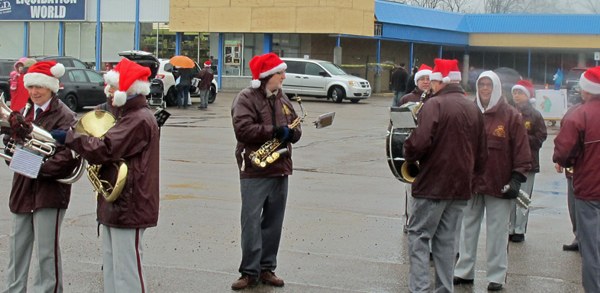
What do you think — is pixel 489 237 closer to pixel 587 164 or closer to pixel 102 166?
pixel 587 164

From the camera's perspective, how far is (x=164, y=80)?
30.2 m

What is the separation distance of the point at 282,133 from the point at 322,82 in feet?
91.3

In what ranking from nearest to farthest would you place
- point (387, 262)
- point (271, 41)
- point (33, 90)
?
point (33, 90)
point (387, 262)
point (271, 41)

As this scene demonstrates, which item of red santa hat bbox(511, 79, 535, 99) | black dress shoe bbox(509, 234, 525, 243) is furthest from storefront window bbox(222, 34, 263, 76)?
black dress shoe bbox(509, 234, 525, 243)

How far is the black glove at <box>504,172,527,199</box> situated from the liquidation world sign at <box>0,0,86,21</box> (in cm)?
4149

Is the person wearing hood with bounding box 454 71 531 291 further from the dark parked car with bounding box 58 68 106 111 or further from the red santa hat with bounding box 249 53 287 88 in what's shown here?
the dark parked car with bounding box 58 68 106 111

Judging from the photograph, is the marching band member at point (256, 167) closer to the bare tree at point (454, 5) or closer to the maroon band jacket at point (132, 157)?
the maroon band jacket at point (132, 157)

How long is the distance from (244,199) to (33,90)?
2066 millimetres

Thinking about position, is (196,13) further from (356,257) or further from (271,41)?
(356,257)

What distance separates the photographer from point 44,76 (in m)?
6.26

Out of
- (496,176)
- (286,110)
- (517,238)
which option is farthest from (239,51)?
(496,176)

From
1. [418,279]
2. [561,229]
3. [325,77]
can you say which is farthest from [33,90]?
[325,77]

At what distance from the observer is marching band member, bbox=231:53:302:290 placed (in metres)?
7.36

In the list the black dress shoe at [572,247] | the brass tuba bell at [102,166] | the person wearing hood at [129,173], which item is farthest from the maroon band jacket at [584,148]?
the brass tuba bell at [102,166]
